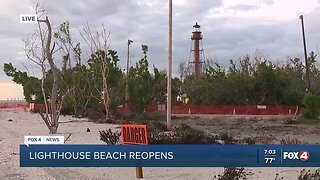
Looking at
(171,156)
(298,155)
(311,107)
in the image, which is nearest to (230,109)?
(311,107)

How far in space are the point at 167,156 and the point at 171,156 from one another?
0.69 feet

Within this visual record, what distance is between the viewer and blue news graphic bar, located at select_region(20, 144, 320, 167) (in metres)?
10.2

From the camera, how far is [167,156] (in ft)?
35.1

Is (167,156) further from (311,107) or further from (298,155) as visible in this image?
(311,107)

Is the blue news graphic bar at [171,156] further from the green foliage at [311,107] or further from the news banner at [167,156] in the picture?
the green foliage at [311,107]

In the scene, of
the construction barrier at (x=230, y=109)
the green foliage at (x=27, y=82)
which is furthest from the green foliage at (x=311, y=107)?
the green foliage at (x=27, y=82)

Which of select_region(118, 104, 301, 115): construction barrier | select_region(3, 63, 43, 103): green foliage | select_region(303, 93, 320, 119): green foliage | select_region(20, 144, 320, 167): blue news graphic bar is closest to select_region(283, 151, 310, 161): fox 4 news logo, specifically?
select_region(20, 144, 320, 167): blue news graphic bar

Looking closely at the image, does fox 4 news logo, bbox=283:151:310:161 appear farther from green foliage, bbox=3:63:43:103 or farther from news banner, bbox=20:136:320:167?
green foliage, bbox=3:63:43:103

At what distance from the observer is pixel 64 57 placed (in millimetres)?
48688

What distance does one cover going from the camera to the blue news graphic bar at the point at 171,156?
1023 cm

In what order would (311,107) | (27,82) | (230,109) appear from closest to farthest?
(311,107) < (27,82) < (230,109)

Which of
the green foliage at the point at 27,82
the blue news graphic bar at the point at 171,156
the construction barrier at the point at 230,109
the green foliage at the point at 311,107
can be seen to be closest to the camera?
the blue news graphic bar at the point at 171,156

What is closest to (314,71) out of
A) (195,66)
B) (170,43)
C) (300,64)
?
(300,64)

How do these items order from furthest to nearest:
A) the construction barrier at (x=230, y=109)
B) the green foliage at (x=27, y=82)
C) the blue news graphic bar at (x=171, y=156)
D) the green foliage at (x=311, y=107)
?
the construction barrier at (x=230, y=109), the green foliage at (x=27, y=82), the green foliage at (x=311, y=107), the blue news graphic bar at (x=171, y=156)
